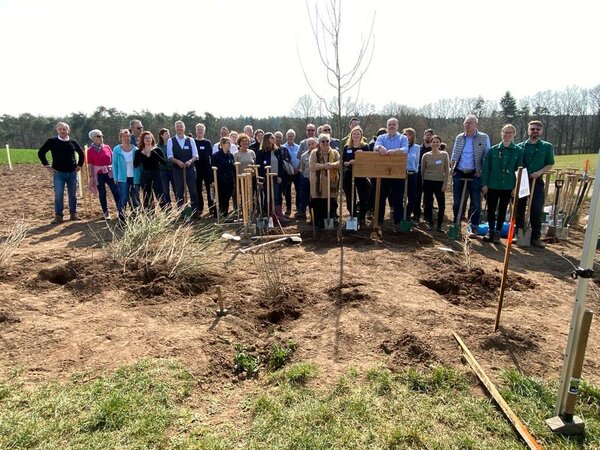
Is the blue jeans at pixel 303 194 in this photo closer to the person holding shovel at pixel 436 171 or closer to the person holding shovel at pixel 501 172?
the person holding shovel at pixel 436 171

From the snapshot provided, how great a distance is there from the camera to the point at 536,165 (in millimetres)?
6762

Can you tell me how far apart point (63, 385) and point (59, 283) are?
2.50 meters

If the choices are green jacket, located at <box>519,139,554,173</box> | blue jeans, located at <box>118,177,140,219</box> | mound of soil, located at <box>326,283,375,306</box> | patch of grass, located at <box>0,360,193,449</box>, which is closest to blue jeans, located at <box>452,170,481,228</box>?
green jacket, located at <box>519,139,554,173</box>

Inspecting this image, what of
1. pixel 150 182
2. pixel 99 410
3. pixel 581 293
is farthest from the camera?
pixel 150 182

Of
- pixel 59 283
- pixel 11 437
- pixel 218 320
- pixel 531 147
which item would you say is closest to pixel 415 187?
pixel 531 147

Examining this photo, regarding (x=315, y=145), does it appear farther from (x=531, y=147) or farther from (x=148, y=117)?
(x=148, y=117)

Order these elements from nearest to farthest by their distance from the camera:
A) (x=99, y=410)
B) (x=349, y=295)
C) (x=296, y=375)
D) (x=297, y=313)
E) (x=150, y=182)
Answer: (x=99, y=410) < (x=296, y=375) < (x=297, y=313) < (x=349, y=295) < (x=150, y=182)

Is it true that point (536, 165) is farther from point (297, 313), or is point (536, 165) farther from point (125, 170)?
point (125, 170)

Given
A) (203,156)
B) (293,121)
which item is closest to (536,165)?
(203,156)

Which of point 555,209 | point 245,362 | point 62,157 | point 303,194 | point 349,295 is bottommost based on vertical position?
point 245,362

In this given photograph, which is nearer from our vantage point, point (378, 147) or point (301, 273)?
point (301, 273)

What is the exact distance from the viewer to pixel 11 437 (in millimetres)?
2504

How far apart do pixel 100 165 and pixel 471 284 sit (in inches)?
303

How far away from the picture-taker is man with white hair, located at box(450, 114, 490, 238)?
718 centimetres
